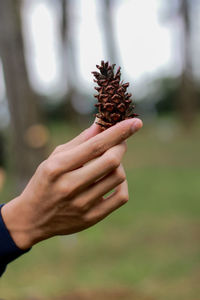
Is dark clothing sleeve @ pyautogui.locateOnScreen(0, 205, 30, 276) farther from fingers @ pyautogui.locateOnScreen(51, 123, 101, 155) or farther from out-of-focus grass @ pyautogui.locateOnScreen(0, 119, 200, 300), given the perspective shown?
out-of-focus grass @ pyautogui.locateOnScreen(0, 119, 200, 300)

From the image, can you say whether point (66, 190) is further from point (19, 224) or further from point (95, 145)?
point (19, 224)

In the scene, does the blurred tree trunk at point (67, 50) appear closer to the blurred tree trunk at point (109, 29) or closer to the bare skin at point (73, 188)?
the blurred tree trunk at point (109, 29)

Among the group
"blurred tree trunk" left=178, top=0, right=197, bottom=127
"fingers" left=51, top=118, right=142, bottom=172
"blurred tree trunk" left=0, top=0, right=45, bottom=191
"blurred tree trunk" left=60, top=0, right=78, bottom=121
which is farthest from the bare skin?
"blurred tree trunk" left=60, top=0, right=78, bottom=121

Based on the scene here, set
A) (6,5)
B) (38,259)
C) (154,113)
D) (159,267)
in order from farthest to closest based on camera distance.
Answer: (154,113)
(6,5)
(38,259)
(159,267)

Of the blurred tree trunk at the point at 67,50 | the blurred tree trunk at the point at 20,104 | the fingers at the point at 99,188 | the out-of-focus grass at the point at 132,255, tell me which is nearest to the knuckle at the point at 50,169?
the fingers at the point at 99,188

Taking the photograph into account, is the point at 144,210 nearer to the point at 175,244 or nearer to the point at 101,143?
the point at 175,244

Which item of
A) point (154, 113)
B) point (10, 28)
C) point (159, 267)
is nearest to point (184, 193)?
point (159, 267)
